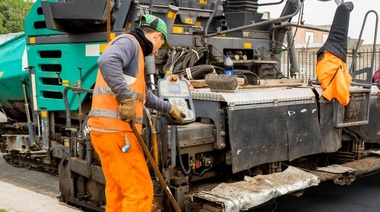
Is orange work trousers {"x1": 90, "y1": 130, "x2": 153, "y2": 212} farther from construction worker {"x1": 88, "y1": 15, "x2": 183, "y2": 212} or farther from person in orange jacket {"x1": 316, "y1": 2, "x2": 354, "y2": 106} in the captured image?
person in orange jacket {"x1": 316, "y1": 2, "x2": 354, "y2": 106}

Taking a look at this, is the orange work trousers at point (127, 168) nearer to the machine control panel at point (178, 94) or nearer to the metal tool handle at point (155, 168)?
the metal tool handle at point (155, 168)

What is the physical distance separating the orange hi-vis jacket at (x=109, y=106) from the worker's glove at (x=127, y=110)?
0.18 meters

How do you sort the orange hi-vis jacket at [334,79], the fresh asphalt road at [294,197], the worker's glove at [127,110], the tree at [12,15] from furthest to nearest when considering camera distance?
the tree at [12,15], the fresh asphalt road at [294,197], the orange hi-vis jacket at [334,79], the worker's glove at [127,110]

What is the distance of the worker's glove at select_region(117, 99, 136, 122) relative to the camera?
3.41 metres

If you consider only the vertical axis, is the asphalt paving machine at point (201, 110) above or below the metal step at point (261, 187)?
above

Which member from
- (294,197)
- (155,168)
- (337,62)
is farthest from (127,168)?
(294,197)

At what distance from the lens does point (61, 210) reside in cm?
487

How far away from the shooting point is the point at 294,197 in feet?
19.4

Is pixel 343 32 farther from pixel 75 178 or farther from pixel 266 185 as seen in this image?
pixel 75 178

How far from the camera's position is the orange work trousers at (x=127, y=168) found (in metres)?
3.62

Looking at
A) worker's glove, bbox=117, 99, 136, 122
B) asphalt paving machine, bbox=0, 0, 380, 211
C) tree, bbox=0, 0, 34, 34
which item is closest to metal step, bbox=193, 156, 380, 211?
asphalt paving machine, bbox=0, 0, 380, 211

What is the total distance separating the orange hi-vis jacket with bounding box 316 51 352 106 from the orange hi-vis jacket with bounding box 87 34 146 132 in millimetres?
2201

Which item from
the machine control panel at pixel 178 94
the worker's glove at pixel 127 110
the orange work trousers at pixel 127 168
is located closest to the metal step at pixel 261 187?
the orange work trousers at pixel 127 168

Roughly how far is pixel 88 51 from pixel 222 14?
5.91 ft
